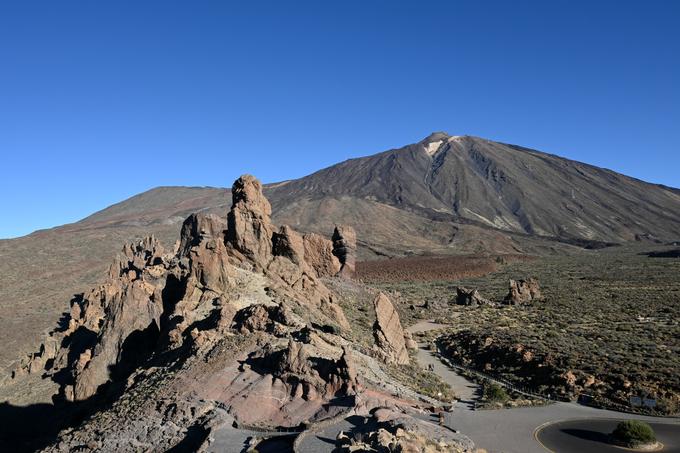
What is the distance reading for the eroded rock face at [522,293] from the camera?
62.2m

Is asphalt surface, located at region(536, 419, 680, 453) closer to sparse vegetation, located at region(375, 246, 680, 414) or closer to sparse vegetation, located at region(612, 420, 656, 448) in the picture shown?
sparse vegetation, located at region(612, 420, 656, 448)

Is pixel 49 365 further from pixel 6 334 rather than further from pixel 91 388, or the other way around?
pixel 6 334

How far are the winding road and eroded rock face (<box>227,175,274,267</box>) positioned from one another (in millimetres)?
17555

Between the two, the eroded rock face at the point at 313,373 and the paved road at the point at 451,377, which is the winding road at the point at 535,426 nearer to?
the paved road at the point at 451,377

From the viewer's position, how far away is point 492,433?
20.8 metres

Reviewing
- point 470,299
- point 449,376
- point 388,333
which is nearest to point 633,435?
point 449,376

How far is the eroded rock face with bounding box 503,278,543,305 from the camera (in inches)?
2450

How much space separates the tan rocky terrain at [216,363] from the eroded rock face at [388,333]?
0.33 ft

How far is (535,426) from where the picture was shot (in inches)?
869

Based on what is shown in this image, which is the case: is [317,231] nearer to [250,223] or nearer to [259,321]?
[250,223]

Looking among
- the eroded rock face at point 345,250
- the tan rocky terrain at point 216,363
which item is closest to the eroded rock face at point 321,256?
the eroded rock face at point 345,250

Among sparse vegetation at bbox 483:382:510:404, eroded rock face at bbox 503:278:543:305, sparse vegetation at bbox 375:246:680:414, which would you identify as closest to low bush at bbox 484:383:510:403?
sparse vegetation at bbox 483:382:510:404

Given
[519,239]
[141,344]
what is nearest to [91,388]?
[141,344]

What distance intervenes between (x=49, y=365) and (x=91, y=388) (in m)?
11.5
